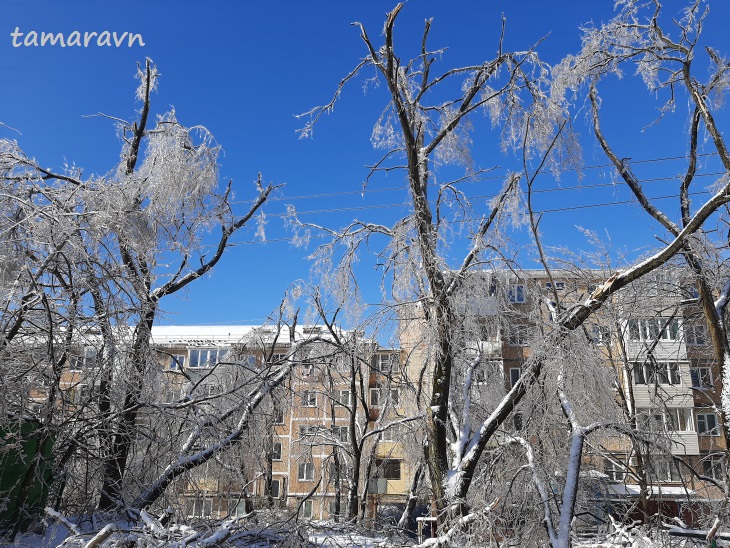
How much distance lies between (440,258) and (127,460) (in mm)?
6142

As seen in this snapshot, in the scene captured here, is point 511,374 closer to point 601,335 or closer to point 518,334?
point 601,335

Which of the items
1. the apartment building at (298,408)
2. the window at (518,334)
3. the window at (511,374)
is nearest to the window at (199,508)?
the apartment building at (298,408)

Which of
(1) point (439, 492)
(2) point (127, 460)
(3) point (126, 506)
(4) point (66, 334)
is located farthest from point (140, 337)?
(1) point (439, 492)

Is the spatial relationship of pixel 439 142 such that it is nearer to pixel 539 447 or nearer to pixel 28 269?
pixel 539 447

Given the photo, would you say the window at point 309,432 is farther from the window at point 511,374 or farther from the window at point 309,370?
the window at point 511,374

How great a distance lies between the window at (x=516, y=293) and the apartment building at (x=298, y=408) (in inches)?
80.3

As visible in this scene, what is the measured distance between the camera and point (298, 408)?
15.7 metres

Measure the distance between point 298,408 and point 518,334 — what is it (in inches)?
289

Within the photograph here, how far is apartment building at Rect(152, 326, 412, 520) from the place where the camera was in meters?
10.6

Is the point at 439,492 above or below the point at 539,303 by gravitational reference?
below

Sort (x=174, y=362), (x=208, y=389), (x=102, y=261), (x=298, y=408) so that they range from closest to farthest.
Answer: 1. (x=102, y=261)
2. (x=208, y=389)
3. (x=174, y=362)
4. (x=298, y=408)

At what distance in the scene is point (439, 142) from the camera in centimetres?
973

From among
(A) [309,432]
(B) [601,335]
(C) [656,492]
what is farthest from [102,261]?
(C) [656,492]

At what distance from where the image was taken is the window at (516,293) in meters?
9.26
